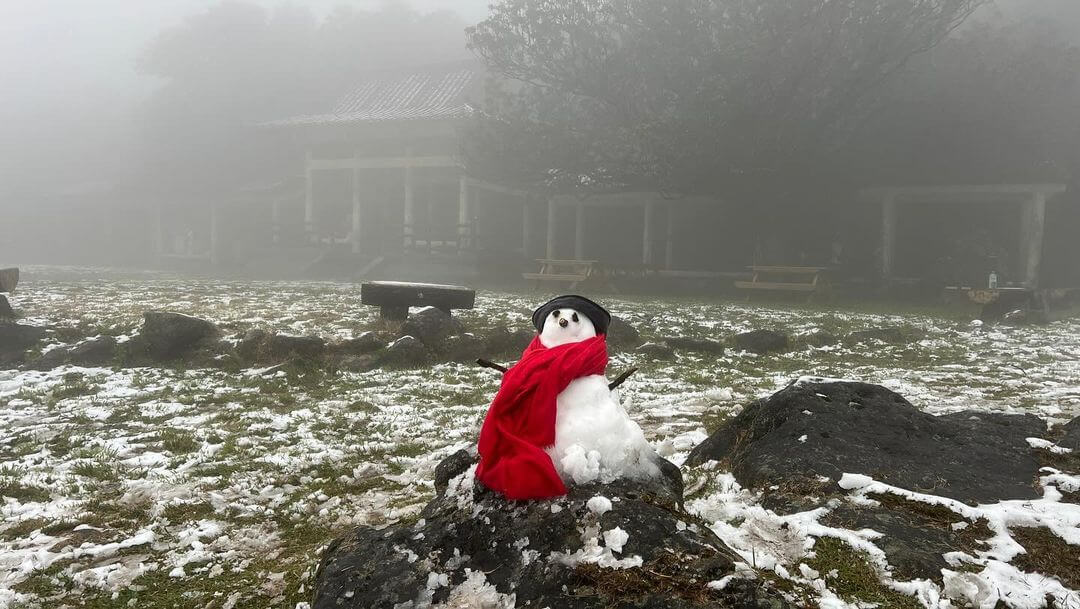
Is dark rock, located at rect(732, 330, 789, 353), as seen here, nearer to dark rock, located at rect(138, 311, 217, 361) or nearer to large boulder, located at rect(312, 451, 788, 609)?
large boulder, located at rect(312, 451, 788, 609)

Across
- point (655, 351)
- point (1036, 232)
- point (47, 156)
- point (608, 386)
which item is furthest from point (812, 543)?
point (47, 156)

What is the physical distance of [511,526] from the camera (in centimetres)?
207

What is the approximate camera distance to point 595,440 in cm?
221

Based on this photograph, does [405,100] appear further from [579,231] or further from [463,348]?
[463,348]

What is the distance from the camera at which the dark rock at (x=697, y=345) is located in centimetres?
817

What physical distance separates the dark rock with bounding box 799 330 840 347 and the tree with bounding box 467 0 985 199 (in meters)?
6.32

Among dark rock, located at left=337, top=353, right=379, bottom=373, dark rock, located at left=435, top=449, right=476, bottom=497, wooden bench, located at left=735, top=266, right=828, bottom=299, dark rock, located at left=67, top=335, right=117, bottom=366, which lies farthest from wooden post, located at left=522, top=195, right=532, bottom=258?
dark rock, located at left=435, top=449, right=476, bottom=497

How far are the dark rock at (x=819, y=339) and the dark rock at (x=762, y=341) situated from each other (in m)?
0.52

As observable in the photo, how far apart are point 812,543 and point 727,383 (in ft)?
13.4

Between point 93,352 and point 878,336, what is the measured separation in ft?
34.0

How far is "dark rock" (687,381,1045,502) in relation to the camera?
9.93 ft

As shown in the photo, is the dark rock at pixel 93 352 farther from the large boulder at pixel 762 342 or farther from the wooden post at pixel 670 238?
the wooden post at pixel 670 238

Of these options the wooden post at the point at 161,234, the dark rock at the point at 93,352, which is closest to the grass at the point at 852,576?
the dark rock at the point at 93,352

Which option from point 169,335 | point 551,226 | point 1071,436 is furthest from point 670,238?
point 1071,436
